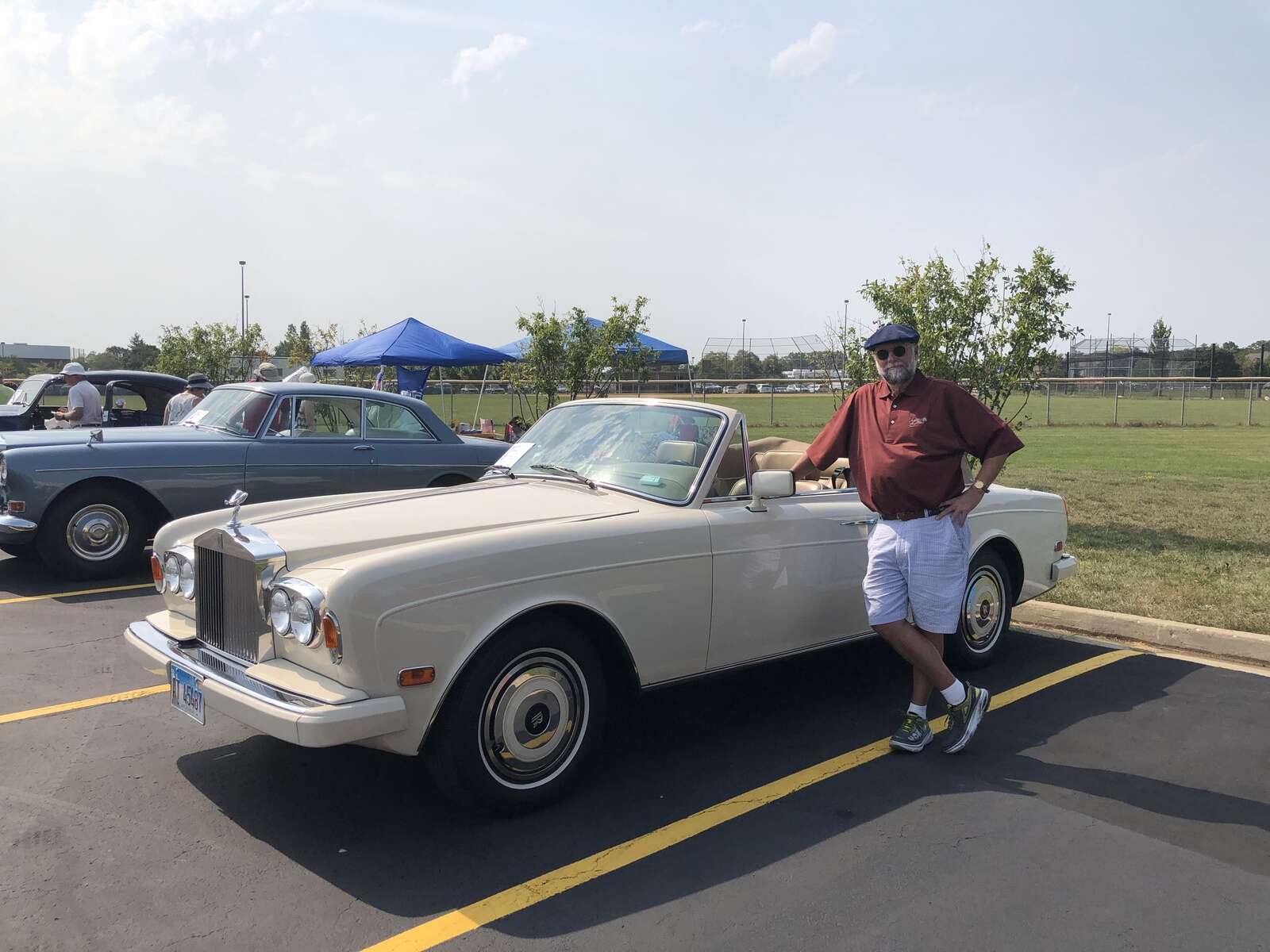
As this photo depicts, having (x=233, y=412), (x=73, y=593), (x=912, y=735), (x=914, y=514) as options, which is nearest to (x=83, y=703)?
(x=73, y=593)

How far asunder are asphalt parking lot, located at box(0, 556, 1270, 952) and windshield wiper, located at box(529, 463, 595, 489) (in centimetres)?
118

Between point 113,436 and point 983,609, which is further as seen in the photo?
point 113,436

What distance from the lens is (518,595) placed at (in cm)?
371

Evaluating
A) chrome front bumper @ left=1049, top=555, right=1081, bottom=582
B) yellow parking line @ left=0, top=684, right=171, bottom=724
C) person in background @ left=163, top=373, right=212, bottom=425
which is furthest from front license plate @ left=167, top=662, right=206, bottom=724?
person in background @ left=163, top=373, right=212, bottom=425

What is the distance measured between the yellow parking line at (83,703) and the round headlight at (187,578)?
0.81m

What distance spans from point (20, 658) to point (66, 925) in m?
3.31

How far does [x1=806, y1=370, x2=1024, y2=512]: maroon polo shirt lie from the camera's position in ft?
14.2

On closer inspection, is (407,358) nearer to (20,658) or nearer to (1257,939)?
(20,658)

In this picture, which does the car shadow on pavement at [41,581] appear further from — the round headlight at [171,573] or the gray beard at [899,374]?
the gray beard at [899,374]

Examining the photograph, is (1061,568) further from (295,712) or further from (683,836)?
(295,712)

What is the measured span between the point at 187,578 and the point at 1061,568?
4.94 m

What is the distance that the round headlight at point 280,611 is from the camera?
359cm

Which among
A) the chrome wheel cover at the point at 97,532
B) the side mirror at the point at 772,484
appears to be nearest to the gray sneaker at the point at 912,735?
→ the side mirror at the point at 772,484

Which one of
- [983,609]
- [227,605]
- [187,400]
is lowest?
[983,609]
